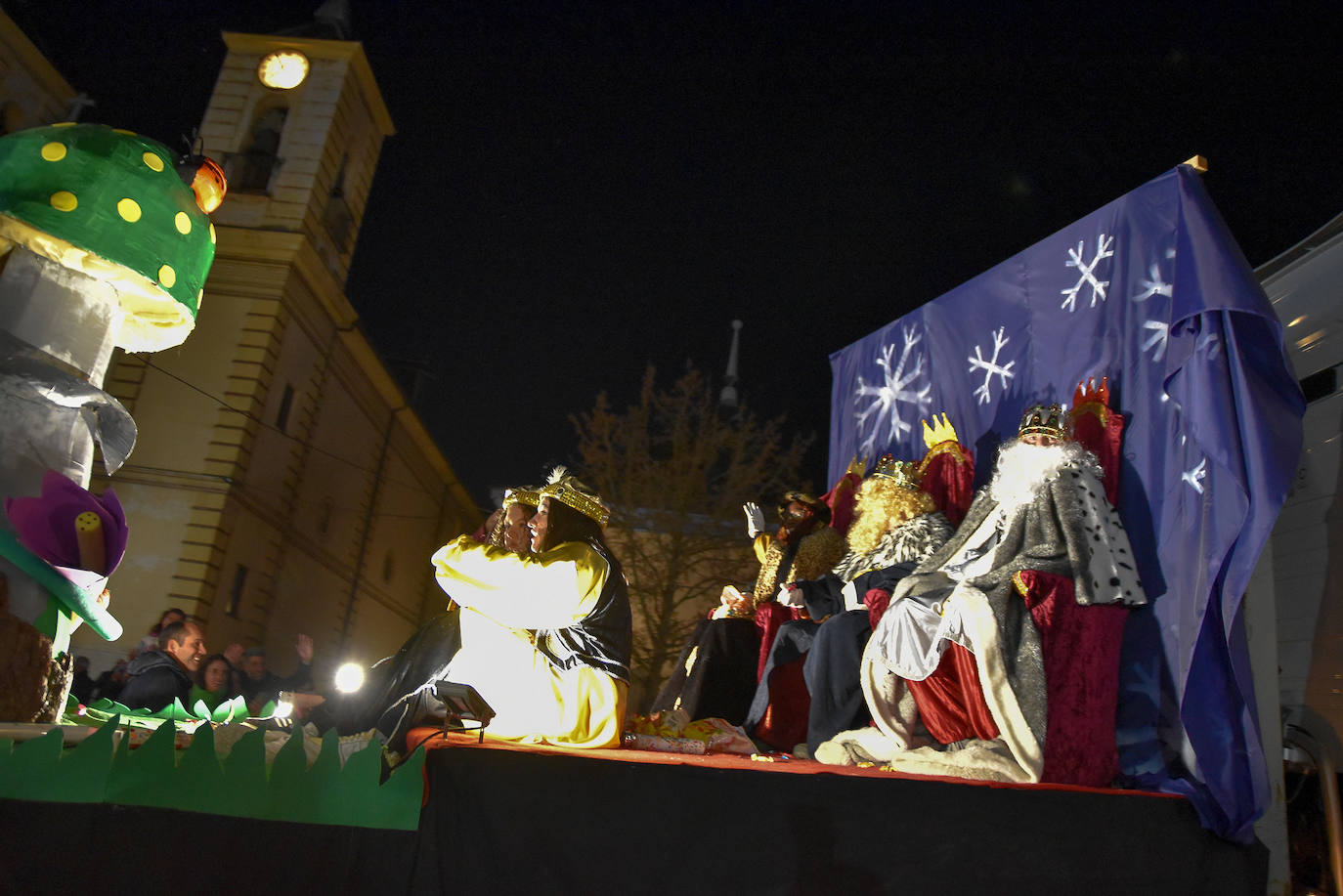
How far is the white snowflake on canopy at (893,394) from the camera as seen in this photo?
6891 mm

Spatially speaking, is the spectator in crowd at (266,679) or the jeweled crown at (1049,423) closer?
the jeweled crown at (1049,423)

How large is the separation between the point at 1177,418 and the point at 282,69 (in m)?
18.6

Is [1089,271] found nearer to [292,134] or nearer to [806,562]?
[806,562]

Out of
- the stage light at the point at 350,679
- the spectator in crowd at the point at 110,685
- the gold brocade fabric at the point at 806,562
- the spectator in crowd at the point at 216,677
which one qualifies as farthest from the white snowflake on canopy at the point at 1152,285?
the spectator in crowd at the point at 110,685

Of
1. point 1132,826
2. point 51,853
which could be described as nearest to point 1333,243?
point 1132,826

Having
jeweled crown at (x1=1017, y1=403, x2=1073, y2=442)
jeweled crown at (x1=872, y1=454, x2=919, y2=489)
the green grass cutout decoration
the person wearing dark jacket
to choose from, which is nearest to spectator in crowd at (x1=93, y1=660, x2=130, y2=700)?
the person wearing dark jacket

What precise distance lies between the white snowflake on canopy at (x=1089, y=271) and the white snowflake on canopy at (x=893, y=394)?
142 cm

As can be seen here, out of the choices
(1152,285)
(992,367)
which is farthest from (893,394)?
(1152,285)

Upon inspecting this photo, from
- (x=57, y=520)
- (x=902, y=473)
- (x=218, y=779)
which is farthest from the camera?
(x=902, y=473)

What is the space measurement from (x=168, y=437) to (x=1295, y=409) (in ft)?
49.1

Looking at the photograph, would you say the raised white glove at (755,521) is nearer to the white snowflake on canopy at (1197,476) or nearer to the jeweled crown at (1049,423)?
the jeweled crown at (1049,423)

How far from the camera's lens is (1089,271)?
5.34 m

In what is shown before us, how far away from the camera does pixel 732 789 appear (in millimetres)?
3053

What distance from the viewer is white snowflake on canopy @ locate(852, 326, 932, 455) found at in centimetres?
689
